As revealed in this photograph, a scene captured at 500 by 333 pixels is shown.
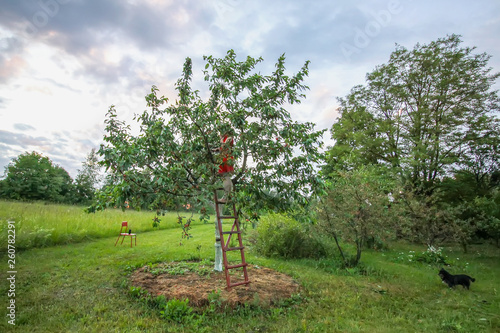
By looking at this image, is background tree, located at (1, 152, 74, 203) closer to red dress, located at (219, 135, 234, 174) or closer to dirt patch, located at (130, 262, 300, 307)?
dirt patch, located at (130, 262, 300, 307)

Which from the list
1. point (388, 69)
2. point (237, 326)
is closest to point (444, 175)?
point (388, 69)

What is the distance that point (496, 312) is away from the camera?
19.0ft

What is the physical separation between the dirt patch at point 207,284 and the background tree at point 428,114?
1236 centimetres

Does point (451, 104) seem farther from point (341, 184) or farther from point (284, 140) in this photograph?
point (284, 140)

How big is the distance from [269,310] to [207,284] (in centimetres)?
158

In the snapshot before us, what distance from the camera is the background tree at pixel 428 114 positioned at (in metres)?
16.4

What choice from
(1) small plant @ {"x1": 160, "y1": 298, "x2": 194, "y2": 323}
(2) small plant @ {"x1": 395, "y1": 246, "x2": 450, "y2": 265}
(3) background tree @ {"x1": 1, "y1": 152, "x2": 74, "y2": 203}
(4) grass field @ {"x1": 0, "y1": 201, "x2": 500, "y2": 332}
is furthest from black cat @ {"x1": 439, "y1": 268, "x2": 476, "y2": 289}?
(3) background tree @ {"x1": 1, "y1": 152, "x2": 74, "y2": 203}

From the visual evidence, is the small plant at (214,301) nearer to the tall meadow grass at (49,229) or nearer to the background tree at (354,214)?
the background tree at (354,214)

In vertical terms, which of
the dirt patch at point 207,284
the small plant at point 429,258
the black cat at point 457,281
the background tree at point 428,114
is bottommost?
the small plant at point 429,258

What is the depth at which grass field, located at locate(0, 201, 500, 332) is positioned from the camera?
437 cm

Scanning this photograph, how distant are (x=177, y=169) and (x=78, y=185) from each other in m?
48.4

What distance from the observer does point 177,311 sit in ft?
15.3

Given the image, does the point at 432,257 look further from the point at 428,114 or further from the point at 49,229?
the point at 49,229

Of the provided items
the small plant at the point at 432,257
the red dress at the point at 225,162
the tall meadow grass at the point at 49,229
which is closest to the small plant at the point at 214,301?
the red dress at the point at 225,162
